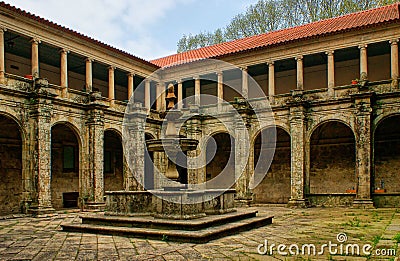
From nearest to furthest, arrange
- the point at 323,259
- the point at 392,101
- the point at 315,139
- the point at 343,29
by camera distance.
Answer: the point at 323,259
the point at 392,101
the point at 343,29
the point at 315,139

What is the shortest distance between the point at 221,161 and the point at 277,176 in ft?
12.8

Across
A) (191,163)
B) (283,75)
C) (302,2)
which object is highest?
(302,2)

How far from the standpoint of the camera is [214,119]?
2295 cm

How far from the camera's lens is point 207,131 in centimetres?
2319

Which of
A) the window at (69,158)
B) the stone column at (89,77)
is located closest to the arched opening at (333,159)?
the stone column at (89,77)

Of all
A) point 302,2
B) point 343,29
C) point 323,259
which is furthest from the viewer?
point 302,2

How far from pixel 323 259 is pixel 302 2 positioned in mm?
29231

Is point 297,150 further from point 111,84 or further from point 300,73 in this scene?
point 111,84

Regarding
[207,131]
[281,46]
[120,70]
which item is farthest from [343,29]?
[120,70]

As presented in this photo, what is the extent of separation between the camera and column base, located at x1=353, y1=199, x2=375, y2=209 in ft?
57.2

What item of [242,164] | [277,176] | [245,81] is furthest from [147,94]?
[277,176]

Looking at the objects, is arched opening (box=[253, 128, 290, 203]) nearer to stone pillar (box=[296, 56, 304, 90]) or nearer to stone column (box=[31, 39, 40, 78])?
stone pillar (box=[296, 56, 304, 90])

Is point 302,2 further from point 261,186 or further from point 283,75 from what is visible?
point 261,186

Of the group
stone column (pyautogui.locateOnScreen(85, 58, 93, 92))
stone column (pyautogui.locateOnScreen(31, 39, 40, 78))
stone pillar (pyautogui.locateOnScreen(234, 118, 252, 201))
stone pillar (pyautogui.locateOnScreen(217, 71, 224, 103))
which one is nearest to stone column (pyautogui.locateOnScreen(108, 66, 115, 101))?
stone column (pyautogui.locateOnScreen(85, 58, 93, 92))
